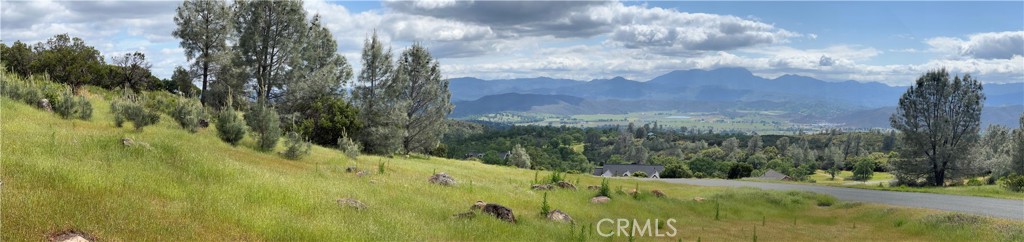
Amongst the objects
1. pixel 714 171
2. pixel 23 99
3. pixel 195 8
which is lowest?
pixel 714 171

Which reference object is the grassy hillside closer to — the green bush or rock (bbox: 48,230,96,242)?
rock (bbox: 48,230,96,242)

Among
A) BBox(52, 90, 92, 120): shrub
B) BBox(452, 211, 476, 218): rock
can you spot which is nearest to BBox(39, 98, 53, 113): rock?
BBox(52, 90, 92, 120): shrub

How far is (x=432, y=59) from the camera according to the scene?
181 feet

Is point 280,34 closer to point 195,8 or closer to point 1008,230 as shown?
point 195,8

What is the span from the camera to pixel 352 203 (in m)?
14.0

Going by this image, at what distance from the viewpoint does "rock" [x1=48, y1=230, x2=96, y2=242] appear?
7.84 metres

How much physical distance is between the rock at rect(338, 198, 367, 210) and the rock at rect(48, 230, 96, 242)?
589 cm

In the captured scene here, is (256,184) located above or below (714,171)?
above

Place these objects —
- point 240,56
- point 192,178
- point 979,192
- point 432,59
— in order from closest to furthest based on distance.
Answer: point 192,178 → point 979,192 → point 240,56 → point 432,59

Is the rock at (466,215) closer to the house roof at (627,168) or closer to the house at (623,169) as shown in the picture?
the house roof at (627,168)

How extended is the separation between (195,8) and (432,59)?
20556 mm

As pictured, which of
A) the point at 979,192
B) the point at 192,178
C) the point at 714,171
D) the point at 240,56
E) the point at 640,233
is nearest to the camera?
the point at 192,178

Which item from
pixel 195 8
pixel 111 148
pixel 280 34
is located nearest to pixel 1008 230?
pixel 111 148

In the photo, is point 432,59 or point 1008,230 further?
point 432,59
